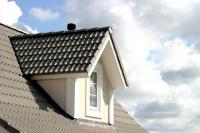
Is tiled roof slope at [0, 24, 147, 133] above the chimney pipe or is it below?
below

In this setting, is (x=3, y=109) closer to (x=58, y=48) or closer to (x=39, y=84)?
(x=39, y=84)

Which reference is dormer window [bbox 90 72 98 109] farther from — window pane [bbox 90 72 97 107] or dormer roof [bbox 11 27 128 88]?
dormer roof [bbox 11 27 128 88]

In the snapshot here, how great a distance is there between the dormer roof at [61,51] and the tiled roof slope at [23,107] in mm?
343

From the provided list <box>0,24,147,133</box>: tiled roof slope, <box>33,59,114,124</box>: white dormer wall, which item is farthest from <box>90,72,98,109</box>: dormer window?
<box>0,24,147,133</box>: tiled roof slope

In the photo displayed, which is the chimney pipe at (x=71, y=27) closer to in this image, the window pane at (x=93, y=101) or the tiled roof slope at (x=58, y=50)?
the tiled roof slope at (x=58, y=50)

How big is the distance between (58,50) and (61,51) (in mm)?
119

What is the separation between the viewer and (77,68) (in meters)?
14.1

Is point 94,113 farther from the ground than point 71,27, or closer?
closer

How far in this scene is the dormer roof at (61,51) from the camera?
47.3 feet

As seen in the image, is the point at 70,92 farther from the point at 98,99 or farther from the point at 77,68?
the point at 98,99

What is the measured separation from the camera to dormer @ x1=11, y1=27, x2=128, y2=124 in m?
14.3

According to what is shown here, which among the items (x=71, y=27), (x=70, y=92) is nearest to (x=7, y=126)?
(x=70, y=92)

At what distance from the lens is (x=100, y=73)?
16016 millimetres

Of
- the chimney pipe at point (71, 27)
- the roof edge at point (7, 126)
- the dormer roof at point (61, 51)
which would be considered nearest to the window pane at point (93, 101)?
the dormer roof at point (61, 51)
